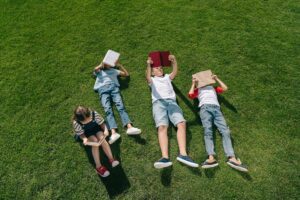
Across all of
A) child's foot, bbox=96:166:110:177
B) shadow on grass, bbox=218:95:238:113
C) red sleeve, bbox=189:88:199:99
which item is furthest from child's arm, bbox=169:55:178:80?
child's foot, bbox=96:166:110:177

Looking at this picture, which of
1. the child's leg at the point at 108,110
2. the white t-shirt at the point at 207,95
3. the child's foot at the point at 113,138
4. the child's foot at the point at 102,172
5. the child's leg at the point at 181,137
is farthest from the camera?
the white t-shirt at the point at 207,95

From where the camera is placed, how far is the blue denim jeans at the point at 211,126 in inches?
280

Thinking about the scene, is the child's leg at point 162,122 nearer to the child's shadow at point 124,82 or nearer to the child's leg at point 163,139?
the child's leg at point 163,139

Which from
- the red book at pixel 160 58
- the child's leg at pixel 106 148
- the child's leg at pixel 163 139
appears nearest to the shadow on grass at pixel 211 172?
the child's leg at pixel 163 139

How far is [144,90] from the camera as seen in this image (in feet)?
27.5

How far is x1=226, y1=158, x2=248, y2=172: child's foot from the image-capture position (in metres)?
6.81

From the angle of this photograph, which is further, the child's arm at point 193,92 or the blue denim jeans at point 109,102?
the child's arm at point 193,92

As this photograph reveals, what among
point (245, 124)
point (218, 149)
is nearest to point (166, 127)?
point (218, 149)

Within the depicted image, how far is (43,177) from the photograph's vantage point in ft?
22.7

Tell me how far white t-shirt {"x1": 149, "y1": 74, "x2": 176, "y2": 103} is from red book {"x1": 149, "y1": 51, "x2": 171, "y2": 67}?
12.3 inches

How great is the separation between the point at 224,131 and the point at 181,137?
3.12 ft

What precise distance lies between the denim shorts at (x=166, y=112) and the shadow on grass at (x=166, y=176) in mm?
969

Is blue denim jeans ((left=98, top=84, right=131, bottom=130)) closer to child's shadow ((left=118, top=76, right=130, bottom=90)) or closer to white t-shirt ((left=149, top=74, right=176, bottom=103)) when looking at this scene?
child's shadow ((left=118, top=76, right=130, bottom=90))

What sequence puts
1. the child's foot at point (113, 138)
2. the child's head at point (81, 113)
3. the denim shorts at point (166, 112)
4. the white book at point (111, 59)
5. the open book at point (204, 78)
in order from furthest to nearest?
1. the white book at point (111, 59)
2. the open book at point (204, 78)
3. the denim shorts at point (166, 112)
4. the child's foot at point (113, 138)
5. the child's head at point (81, 113)
